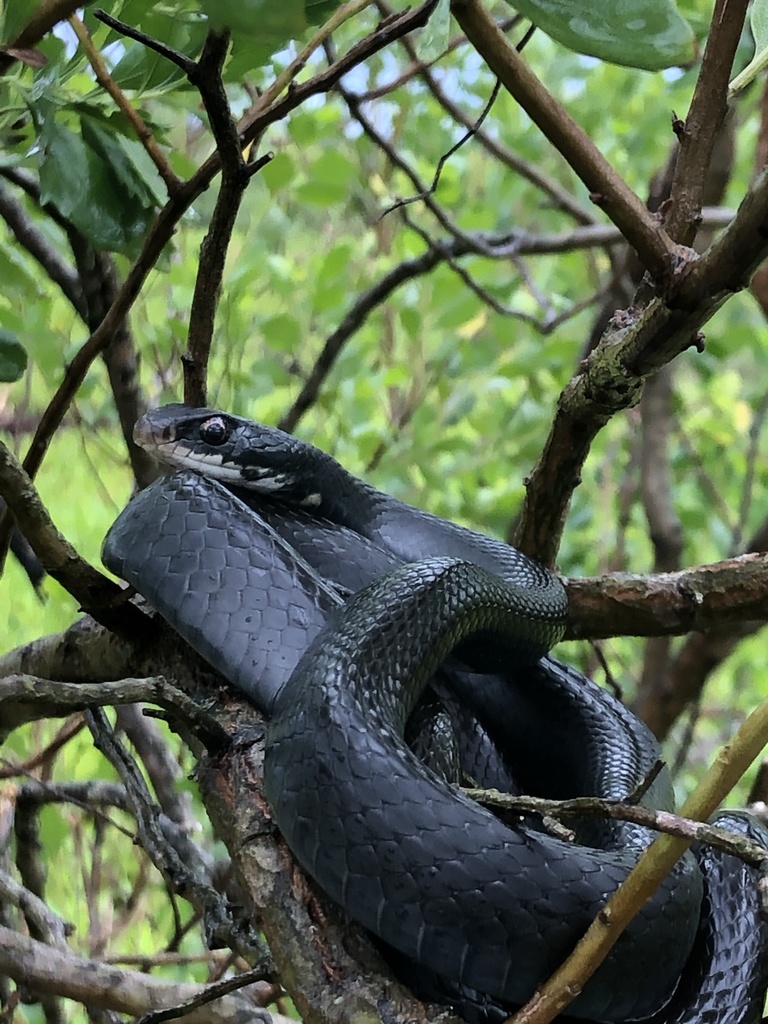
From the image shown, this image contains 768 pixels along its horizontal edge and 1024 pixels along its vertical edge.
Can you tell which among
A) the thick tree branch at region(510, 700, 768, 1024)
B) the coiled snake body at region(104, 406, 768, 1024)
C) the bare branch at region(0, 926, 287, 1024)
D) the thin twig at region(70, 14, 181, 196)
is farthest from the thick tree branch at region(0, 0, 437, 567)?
the thick tree branch at region(510, 700, 768, 1024)

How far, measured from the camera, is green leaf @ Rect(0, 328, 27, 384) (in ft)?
4.05

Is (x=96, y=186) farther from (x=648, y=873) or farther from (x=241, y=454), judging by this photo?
(x=648, y=873)

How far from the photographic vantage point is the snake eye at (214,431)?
1614 mm

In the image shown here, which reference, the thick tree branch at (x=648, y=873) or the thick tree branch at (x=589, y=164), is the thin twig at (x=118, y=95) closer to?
the thick tree branch at (x=589, y=164)

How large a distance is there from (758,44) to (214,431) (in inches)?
37.7

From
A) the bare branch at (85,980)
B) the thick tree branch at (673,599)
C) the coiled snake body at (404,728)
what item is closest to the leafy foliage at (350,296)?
the coiled snake body at (404,728)

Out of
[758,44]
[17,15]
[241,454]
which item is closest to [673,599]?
[241,454]

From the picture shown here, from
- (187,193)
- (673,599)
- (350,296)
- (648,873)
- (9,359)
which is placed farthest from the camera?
(350,296)

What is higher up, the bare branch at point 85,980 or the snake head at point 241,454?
the snake head at point 241,454

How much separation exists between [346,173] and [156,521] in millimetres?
1249

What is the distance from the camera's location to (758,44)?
0.96 metres

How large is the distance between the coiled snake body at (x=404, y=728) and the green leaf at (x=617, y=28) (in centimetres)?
56

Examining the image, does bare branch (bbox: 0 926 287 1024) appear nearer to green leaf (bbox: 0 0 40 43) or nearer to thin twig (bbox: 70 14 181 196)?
thin twig (bbox: 70 14 181 196)

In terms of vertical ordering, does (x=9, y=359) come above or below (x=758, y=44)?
below
